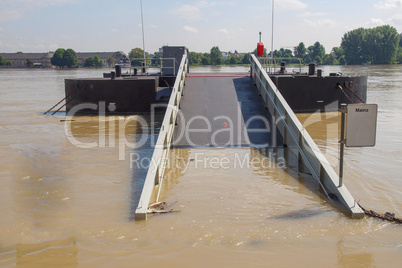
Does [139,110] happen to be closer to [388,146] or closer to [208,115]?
[208,115]

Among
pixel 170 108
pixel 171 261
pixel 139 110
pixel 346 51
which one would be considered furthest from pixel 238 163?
pixel 346 51

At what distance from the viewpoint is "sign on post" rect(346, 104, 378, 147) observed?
17.5 ft

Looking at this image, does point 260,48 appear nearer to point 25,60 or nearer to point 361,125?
point 361,125

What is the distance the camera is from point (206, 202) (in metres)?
6.02

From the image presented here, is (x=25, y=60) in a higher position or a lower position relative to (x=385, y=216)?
higher

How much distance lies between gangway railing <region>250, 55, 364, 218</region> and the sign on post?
0.86 metres

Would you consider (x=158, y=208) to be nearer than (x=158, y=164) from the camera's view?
Yes

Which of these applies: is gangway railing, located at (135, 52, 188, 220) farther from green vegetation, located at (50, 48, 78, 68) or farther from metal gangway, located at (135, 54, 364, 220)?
green vegetation, located at (50, 48, 78, 68)

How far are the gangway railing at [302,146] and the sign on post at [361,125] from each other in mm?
858

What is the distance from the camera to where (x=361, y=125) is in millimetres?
5391

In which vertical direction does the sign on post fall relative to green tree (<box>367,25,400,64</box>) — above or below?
below

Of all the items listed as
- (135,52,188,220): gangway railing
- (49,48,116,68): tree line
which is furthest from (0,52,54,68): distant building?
(135,52,188,220): gangway railing

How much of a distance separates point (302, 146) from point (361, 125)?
94.7 inches

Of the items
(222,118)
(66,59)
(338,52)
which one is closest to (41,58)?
(66,59)
